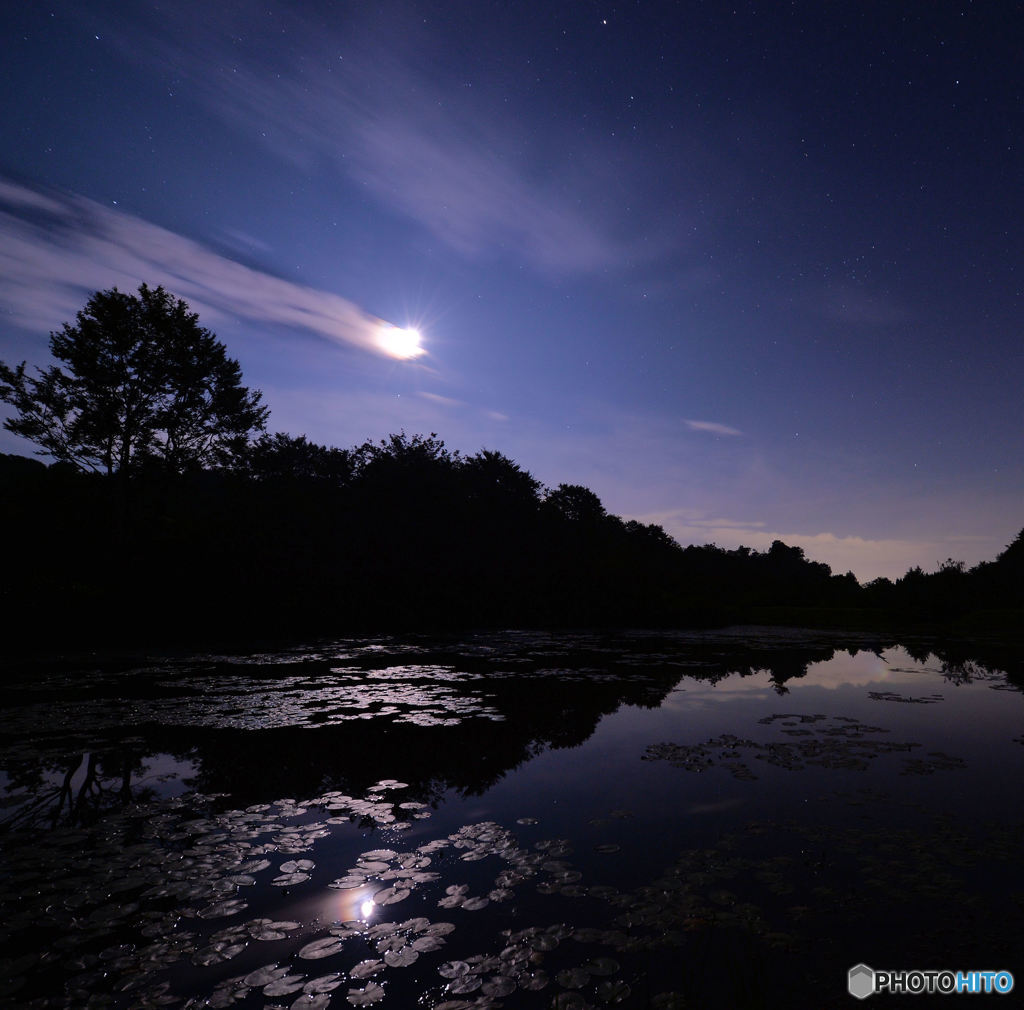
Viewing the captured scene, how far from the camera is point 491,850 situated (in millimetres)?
5543

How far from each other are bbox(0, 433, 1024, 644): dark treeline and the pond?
51.9 ft

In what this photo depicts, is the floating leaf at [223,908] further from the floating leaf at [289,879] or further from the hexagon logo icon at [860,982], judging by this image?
the hexagon logo icon at [860,982]

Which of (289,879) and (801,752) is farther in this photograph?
(801,752)

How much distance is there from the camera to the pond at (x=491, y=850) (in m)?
3.71

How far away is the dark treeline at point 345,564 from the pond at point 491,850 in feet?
51.9

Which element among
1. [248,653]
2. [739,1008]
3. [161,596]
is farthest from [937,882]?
[161,596]

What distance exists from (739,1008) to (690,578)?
7170 cm

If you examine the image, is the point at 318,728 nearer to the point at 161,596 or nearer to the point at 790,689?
the point at 790,689

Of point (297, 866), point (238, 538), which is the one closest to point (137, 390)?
point (238, 538)

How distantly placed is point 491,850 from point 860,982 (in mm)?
3193

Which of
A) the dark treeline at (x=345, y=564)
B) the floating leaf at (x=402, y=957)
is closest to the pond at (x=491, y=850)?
the floating leaf at (x=402, y=957)

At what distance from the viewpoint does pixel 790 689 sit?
15469 mm

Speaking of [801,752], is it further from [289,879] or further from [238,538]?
[238,538]

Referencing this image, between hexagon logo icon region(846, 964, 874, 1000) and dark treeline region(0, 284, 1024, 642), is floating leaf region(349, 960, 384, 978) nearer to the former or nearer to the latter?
hexagon logo icon region(846, 964, 874, 1000)
